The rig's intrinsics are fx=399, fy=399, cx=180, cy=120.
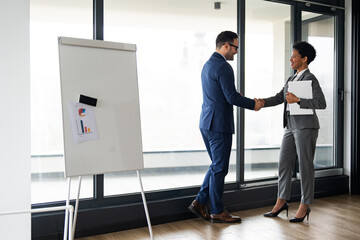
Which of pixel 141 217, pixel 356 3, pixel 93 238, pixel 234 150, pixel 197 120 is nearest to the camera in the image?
pixel 93 238

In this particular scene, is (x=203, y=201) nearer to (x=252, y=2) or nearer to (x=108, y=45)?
(x=108, y=45)

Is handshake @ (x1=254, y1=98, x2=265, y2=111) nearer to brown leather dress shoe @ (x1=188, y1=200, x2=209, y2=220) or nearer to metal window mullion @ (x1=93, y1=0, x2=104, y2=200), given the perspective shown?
brown leather dress shoe @ (x1=188, y1=200, x2=209, y2=220)

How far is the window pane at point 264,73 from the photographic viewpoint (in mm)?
4090

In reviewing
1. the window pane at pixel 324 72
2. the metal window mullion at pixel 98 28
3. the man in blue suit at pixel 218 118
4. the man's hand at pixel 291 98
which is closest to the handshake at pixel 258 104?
the man in blue suit at pixel 218 118

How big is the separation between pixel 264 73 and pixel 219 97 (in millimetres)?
1044

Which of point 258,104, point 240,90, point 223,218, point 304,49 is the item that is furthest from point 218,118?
point 304,49

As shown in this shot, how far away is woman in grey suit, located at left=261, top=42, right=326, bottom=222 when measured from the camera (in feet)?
11.2

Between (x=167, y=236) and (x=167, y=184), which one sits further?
(x=167, y=184)

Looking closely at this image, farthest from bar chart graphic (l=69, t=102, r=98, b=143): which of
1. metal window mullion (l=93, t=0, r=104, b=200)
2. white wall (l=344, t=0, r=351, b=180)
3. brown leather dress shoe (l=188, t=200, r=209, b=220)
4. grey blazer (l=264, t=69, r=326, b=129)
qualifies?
white wall (l=344, t=0, r=351, b=180)

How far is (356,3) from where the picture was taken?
15.0 feet

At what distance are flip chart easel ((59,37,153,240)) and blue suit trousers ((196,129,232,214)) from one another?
825mm

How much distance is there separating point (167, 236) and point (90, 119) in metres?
1.14

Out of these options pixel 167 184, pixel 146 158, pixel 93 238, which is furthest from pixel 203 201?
pixel 93 238

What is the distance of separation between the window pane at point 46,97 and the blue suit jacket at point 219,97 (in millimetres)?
1194
